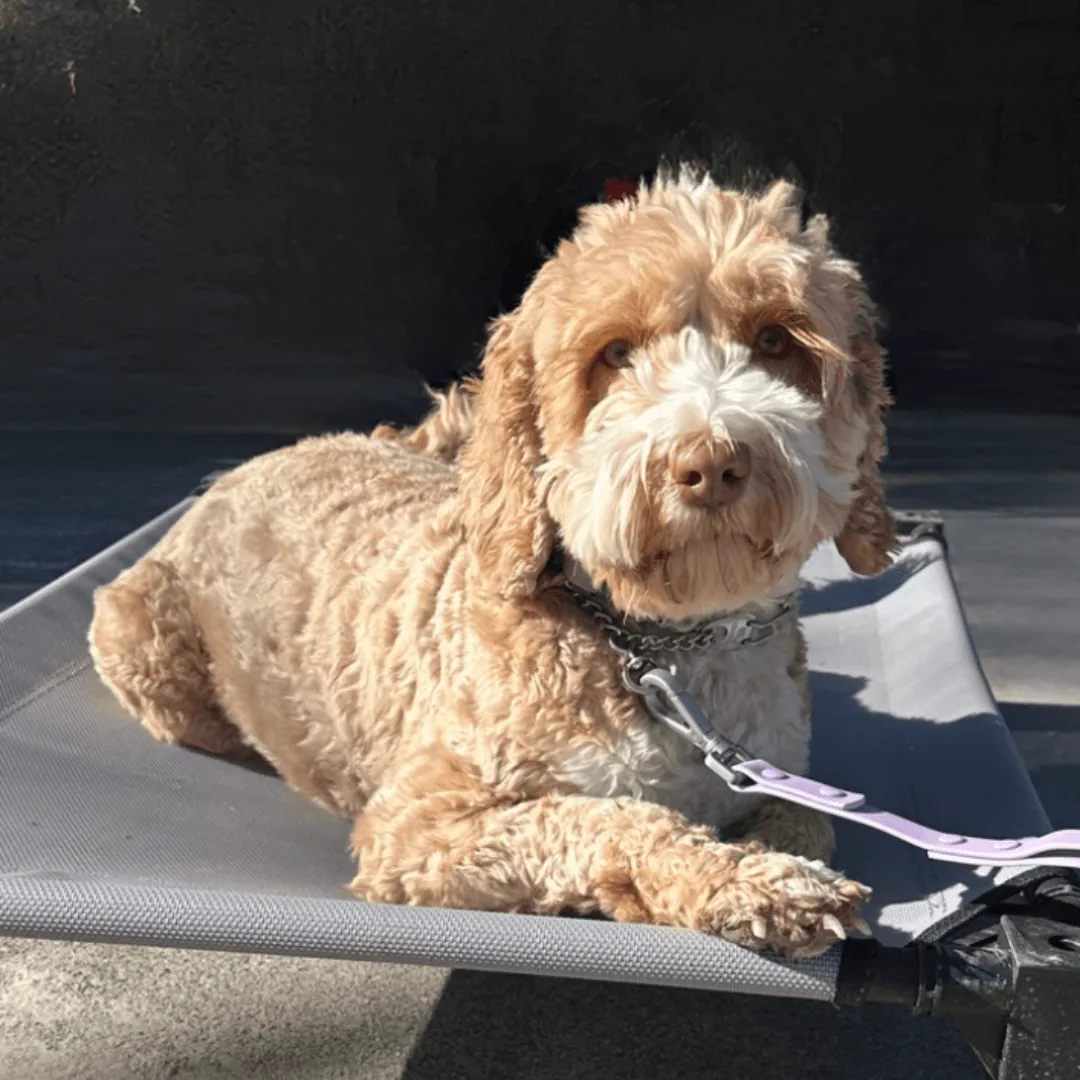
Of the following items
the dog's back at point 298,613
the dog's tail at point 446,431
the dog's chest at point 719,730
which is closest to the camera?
the dog's chest at point 719,730

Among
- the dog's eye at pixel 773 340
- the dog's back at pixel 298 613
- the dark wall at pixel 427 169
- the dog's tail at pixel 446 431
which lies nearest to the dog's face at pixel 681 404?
the dog's eye at pixel 773 340

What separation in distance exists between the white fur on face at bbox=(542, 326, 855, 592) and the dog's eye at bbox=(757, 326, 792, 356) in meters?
0.04

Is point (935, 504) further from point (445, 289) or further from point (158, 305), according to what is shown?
point (158, 305)

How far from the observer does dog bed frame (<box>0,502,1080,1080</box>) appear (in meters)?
1.65

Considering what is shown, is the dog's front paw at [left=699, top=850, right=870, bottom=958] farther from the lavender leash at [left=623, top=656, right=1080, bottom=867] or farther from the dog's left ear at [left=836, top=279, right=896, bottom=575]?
Result: the dog's left ear at [left=836, top=279, right=896, bottom=575]

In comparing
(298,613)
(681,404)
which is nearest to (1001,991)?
(681,404)

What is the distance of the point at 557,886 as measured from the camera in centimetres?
194

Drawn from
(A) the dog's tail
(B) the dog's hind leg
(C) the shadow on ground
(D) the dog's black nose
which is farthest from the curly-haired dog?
(A) the dog's tail

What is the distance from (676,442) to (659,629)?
43 centimetres

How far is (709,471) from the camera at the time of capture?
1.74 meters

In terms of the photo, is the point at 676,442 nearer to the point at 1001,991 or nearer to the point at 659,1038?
the point at 1001,991

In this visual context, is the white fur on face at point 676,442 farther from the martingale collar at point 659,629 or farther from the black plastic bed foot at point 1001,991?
the black plastic bed foot at point 1001,991

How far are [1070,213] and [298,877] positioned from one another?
804cm

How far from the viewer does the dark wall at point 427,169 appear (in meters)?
8.33
